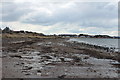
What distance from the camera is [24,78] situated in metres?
10.6

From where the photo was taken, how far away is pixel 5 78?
10.4 metres

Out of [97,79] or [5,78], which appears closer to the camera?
[5,78]

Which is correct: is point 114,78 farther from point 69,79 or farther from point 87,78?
point 69,79

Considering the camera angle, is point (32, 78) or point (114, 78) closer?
point (32, 78)

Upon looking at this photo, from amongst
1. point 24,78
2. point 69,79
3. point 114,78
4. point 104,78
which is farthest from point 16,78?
point 114,78

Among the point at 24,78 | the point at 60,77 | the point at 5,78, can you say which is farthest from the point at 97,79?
the point at 5,78

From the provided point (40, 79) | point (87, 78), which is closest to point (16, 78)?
point (40, 79)

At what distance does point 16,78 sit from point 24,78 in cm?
49

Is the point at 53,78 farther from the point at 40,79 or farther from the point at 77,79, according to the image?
the point at 77,79

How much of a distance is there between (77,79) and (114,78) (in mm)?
2817

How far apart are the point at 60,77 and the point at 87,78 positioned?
186cm

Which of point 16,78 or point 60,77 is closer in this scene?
point 16,78

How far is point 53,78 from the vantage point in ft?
36.0

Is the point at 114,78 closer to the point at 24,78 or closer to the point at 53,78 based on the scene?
the point at 53,78
